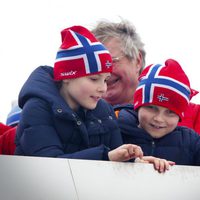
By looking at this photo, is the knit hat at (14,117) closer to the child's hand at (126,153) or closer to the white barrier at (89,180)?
the child's hand at (126,153)

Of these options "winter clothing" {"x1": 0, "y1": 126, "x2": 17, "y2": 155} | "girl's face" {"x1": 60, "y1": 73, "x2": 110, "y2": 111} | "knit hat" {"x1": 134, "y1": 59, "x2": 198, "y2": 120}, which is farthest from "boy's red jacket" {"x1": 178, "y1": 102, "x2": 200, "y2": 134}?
"winter clothing" {"x1": 0, "y1": 126, "x2": 17, "y2": 155}

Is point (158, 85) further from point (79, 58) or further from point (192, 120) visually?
point (192, 120)

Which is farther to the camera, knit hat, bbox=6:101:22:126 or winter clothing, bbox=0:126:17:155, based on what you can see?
knit hat, bbox=6:101:22:126

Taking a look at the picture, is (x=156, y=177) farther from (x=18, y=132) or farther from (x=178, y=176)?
(x=18, y=132)

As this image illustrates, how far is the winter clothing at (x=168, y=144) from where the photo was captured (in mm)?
2732

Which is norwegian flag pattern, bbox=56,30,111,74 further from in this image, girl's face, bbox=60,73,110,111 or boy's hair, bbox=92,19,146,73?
boy's hair, bbox=92,19,146,73

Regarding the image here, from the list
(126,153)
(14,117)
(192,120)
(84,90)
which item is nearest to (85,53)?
(84,90)

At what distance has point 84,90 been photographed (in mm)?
2418

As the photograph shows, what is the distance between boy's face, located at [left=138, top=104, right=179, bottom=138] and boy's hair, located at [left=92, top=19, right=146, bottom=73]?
1183 mm

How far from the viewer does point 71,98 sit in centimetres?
247

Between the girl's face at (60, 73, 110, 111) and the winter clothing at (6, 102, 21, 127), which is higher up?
the girl's face at (60, 73, 110, 111)

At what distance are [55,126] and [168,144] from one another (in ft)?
2.17

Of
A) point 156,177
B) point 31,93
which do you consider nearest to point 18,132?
point 31,93

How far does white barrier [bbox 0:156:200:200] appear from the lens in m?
1.31
